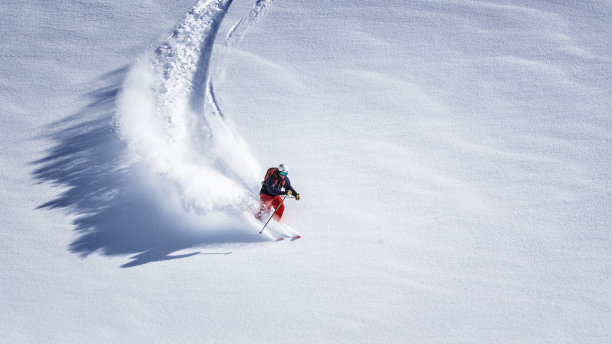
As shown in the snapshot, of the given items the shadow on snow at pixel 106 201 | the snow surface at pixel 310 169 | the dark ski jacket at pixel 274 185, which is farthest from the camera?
the dark ski jacket at pixel 274 185

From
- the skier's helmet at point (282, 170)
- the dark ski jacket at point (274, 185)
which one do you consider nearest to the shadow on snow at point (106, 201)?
the dark ski jacket at point (274, 185)

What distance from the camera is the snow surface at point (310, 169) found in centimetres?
698

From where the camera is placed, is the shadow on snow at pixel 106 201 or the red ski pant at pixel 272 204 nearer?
the shadow on snow at pixel 106 201

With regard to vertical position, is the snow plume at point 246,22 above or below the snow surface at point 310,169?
above

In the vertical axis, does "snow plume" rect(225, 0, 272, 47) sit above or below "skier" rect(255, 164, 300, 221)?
above

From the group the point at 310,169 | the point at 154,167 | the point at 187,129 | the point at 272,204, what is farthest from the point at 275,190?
the point at 187,129

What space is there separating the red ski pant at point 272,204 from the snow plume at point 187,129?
0.67 ft

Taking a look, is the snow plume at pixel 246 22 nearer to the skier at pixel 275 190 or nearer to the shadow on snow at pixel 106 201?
the shadow on snow at pixel 106 201

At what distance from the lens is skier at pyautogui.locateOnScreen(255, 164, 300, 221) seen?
7711 millimetres

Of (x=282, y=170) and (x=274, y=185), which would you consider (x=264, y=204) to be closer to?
(x=274, y=185)

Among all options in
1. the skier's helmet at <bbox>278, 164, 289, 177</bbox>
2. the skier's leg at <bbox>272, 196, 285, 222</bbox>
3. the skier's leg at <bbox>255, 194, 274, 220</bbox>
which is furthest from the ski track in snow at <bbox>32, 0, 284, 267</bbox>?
the skier's helmet at <bbox>278, 164, 289, 177</bbox>

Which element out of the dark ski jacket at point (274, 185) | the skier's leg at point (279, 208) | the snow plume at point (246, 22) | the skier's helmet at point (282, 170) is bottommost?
the skier's leg at point (279, 208)

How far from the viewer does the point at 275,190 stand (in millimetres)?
7738

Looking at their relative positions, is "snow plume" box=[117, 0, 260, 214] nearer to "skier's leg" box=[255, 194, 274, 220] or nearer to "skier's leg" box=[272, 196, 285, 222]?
"skier's leg" box=[255, 194, 274, 220]
